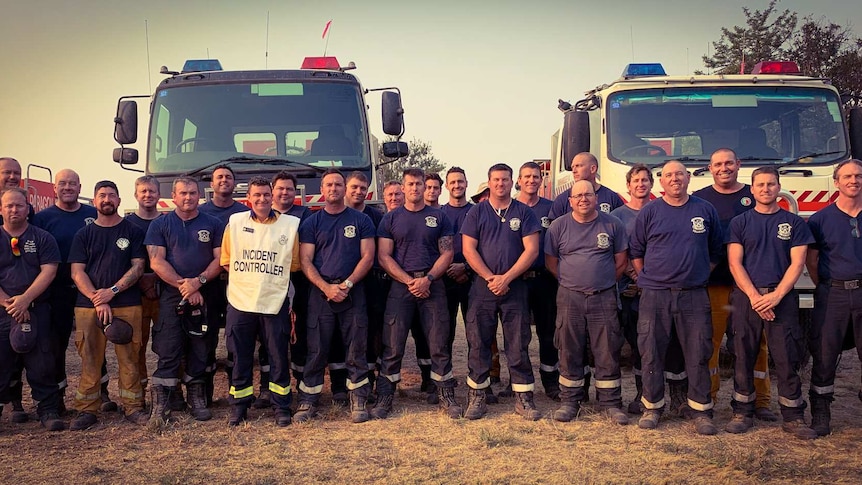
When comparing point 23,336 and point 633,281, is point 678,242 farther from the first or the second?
point 23,336

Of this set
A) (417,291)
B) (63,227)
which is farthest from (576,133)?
(63,227)

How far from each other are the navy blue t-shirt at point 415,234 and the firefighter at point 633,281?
144cm

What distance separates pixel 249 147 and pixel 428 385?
2924 millimetres

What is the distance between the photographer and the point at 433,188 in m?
7.64

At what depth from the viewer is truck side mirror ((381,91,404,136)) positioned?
8658 mm

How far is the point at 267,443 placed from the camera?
5.88m

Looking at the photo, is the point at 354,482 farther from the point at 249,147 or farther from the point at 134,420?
the point at 249,147

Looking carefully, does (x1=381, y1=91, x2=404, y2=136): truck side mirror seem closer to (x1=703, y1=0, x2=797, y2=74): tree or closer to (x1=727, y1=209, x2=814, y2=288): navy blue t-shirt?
(x1=727, y1=209, x2=814, y2=288): navy blue t-shirt

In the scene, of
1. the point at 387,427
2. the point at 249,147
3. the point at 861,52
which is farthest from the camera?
the point at 861,52

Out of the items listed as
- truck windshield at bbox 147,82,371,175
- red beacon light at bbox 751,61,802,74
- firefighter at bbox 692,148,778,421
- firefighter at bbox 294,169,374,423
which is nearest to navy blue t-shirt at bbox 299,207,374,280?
firefighter at bbox 294,169,374,423

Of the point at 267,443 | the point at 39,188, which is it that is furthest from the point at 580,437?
the point at 39,188

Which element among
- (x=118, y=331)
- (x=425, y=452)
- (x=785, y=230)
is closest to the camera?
(x=425, y=452)

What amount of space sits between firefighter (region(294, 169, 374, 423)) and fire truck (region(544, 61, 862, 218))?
2.55m

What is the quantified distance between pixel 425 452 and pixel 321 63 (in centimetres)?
498
